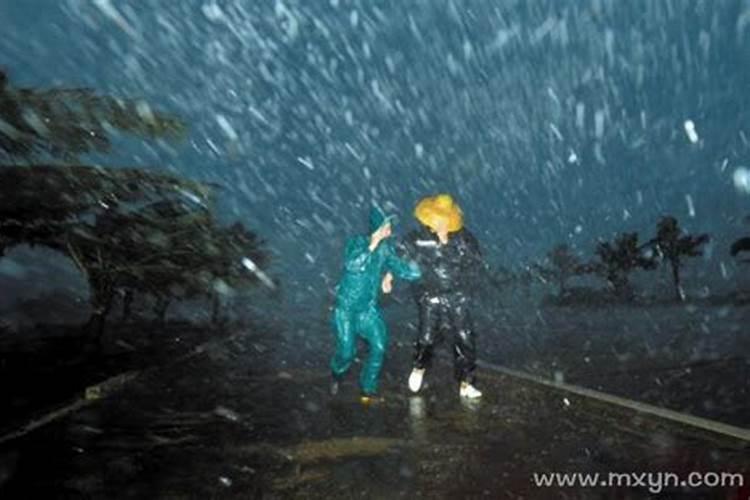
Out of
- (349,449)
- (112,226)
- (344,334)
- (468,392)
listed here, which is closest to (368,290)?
(344,334)

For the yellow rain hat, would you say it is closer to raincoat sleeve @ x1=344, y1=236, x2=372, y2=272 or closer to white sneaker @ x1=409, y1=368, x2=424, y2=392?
raincoat sleeve @ x1=344, y1=236, x2=372, y2=272

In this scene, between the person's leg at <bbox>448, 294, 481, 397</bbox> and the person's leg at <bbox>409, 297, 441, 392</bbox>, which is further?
the person's leg at <bbox>409, 297, 441, 392</bbox>

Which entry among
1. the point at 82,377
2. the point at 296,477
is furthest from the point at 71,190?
the point at 296,477

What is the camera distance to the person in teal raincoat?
724cm

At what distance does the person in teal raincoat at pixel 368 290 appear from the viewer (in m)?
7.24

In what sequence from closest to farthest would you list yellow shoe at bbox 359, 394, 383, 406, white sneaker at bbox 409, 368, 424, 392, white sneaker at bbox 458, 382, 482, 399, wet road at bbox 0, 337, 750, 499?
1. wet road at bbox 0, 337, 750, 499
2. yellow shoe at bbox 359, 394, 383, 406
3. white sneaker at bbox 458, 382, 482, 399
4. white sneaker at bbox 409, 368, 424, 392

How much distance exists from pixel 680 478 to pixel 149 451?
11.4ft

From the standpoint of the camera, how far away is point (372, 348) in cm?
728

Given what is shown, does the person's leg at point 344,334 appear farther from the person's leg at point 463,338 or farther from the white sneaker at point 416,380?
the person's leg at point 463,338

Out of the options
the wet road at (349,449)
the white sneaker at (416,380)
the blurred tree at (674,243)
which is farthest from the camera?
the blurred tree at (674,243)

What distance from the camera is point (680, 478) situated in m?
4.03

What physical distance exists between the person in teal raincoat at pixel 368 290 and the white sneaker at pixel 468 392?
90cm

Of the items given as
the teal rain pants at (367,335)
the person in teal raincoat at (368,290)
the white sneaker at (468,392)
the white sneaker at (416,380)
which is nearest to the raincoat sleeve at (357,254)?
the person in teal raincoat at (368,290)

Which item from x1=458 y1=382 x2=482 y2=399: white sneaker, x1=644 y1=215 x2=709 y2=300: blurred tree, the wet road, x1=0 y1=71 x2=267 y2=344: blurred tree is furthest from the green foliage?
x1=644 y1=215 x2=709 y2=300: blurred tree
